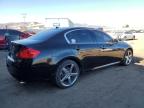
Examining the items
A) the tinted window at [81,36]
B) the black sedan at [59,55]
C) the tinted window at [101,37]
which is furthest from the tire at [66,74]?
the tinted window at [101,37]

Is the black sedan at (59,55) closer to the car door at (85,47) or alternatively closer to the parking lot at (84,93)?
the car door at (85,47)

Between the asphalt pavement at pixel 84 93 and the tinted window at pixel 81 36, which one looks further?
the tinted window at pixel 81 36

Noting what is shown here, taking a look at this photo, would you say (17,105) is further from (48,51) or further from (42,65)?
(48,51)

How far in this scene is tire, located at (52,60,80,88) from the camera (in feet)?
16.9

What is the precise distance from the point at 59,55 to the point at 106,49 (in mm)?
A: 2040

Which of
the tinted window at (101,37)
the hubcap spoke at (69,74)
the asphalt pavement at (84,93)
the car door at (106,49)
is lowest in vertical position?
the asphalt pavement at (84,93)

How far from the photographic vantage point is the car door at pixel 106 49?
6.43 meters

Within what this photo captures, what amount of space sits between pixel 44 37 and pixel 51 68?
2.85 ft

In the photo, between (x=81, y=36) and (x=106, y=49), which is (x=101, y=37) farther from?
(x=81, y=36)

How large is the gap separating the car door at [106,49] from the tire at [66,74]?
45.0 inches

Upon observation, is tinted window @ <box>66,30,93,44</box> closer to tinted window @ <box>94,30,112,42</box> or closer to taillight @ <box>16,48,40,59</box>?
tinted window @ <box>94,30,112,42</box>

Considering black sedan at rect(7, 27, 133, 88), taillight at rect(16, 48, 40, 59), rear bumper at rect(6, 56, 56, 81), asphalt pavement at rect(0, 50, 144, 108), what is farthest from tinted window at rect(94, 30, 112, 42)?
taillight at rect(16, 48, 40, 59)

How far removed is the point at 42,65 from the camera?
4902mm

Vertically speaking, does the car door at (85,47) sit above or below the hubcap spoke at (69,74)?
above
